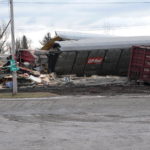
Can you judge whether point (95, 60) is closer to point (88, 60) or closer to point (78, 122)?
point (88, 60)

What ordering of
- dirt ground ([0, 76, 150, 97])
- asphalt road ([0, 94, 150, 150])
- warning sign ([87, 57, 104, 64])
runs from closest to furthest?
asphalt road ([0, 94, 150, 150])
dirt ground ([0, 76, 150, 97])
warning sign ([87, 57, 104, 64])

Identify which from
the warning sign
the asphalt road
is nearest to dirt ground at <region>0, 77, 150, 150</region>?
the asphalt road

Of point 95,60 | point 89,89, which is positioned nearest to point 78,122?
point 89,89

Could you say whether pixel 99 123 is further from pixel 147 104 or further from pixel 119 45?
pixel 119 45

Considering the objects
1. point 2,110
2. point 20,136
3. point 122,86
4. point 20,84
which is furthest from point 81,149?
point 20,84

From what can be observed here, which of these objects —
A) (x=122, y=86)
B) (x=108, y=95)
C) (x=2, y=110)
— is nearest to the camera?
(x=2, y=110)

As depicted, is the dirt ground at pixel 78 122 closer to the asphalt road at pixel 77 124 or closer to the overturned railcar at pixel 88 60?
the asphalt road at pixel 77 124

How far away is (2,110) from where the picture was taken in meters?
13.2

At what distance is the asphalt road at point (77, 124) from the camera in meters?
7.50

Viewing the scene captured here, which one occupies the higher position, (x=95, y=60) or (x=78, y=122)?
(x=78, y=122)

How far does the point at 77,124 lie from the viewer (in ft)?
32.7

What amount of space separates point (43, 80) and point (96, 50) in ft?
18.0

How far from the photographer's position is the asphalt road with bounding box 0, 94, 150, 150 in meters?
7.50

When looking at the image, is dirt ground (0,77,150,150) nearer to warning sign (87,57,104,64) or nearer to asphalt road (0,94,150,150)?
asphalt road (0,94,150,150)
